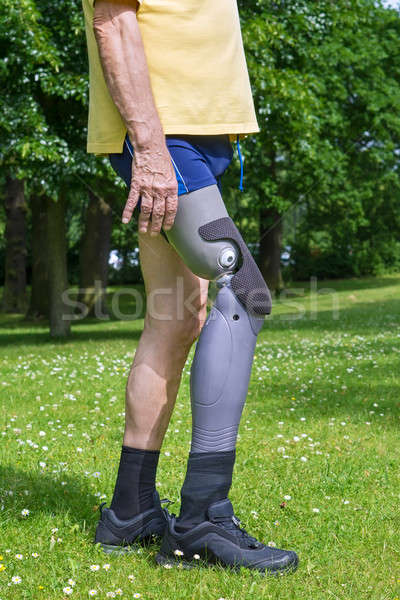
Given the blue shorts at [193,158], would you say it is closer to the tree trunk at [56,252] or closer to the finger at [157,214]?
the finger at [157,214]

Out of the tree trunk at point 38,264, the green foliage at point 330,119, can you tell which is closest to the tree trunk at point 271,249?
the green foliage at point 330,119

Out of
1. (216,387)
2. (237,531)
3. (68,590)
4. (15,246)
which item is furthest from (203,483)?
(15,246)

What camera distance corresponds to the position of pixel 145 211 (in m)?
2.30

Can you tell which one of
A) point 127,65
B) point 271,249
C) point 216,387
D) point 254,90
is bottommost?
point 216,387

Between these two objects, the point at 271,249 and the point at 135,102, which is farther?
the point at 271,249

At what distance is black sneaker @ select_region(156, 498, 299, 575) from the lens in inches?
94.0

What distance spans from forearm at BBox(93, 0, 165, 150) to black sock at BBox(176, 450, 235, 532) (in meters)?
1.04

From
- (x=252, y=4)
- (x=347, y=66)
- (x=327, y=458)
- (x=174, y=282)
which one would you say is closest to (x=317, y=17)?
(x=252, y=4)

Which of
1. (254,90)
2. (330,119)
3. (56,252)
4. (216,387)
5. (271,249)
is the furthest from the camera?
(271,249)

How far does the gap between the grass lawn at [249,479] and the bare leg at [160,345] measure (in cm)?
46

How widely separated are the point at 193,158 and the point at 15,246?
67.4 feet

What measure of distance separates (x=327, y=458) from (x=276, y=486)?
2.18 ft

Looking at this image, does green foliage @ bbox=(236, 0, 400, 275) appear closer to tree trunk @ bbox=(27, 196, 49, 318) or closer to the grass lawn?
tree trunk @ bbox=(27, 196, 49, 318)

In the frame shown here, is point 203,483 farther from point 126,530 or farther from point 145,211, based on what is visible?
point 145,211
